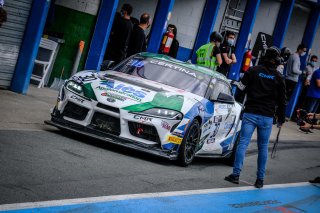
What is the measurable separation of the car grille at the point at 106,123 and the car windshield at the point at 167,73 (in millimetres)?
1441

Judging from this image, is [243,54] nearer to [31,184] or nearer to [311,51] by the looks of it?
[311,51]

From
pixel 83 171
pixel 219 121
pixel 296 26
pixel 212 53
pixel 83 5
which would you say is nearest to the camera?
pixel 83 171

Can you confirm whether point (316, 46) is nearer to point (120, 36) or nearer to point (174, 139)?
point (120, 36)

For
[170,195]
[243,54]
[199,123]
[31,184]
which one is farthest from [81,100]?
[243,54]

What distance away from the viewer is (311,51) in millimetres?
30125

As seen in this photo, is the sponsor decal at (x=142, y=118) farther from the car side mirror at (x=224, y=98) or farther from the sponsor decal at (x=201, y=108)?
the car side mirror at (x=224, y=98)

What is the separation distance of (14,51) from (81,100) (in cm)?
459

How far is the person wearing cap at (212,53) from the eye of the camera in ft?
51.9

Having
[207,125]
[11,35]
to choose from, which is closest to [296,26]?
[11,35]

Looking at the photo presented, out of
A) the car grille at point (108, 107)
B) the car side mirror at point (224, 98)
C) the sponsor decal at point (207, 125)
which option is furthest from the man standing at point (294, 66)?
the car grille at point (108, 107)

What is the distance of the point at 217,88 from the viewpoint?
11.6 m

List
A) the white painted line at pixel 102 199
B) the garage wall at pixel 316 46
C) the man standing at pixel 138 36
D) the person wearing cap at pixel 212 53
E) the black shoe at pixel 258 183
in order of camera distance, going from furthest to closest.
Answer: the garage wall at pixel 316 46, the person wearing cap at pixel 212 53, the man standing at pixel 138 36, the black shoe at pixel 258 183, the white painted line at pixel 102 199

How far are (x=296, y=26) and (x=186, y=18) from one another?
810 cm

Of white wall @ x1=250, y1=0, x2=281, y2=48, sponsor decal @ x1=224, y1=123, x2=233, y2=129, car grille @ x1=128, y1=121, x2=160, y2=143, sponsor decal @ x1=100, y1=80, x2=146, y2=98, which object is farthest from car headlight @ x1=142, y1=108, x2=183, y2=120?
white wall @ x1=250, y1=0, x2=281, y2=48
